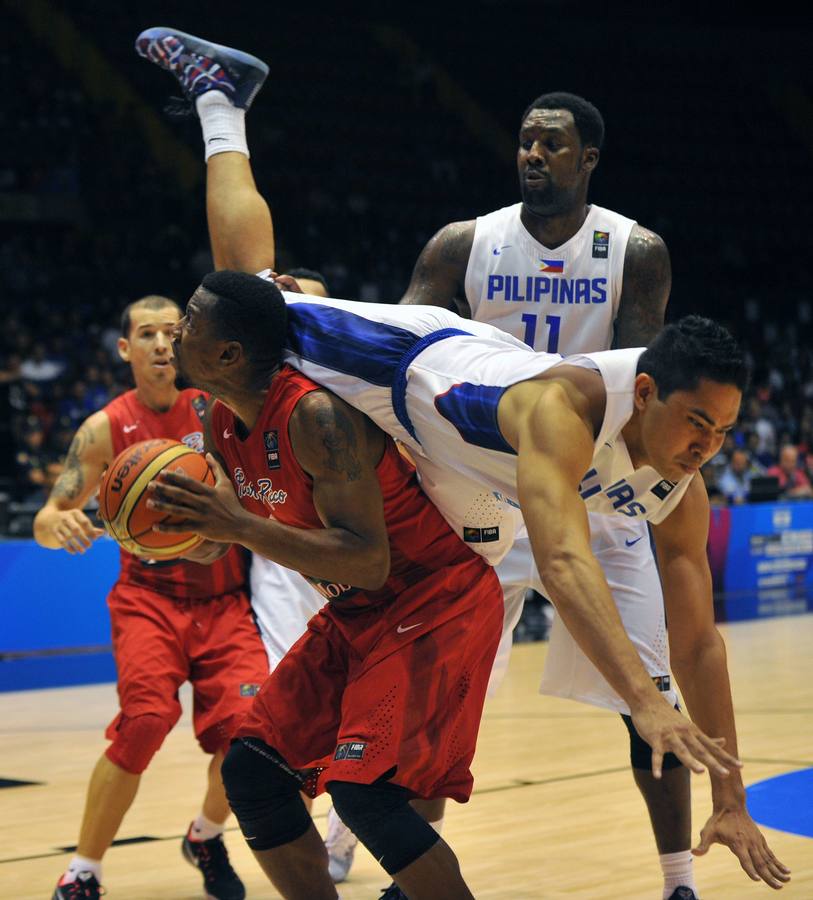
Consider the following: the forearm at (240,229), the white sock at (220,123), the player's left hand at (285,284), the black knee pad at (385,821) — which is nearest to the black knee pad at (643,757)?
the black knee pad at (385,821)

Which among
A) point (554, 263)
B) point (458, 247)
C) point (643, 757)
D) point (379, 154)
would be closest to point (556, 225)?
point (554, 263)

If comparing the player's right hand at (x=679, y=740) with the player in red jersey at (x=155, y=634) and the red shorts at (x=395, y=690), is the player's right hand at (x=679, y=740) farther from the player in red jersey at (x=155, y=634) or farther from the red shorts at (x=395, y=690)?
the player in red jersey at (x=155, y=634)

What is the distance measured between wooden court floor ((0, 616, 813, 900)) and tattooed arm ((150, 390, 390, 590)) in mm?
771

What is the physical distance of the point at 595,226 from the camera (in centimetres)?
457

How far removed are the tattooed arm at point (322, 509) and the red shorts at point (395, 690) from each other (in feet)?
0.70

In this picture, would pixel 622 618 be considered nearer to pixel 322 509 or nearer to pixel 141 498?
pixel 322 509

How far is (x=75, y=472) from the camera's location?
500cm

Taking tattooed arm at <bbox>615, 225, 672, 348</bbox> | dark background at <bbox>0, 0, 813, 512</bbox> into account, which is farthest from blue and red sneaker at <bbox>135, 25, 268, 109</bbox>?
dark background at <bbox>0, 0, 813, 512</bbox>

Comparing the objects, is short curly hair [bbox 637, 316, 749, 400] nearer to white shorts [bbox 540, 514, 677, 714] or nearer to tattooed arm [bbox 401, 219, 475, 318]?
white shorts [bbox 540, 514, 677, 714]

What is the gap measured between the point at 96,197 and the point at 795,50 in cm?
1516

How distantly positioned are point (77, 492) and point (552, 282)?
176cm

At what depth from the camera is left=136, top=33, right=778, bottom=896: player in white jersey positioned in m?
4.32

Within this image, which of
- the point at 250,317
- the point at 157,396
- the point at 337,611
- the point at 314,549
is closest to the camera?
the point at 314,549

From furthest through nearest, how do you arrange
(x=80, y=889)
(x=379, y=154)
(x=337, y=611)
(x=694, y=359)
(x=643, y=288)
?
(x=379, y=154) < (x=643, y=288) < (x=80, y=889) < (x=337, y=611) < (x=694, y=359)
